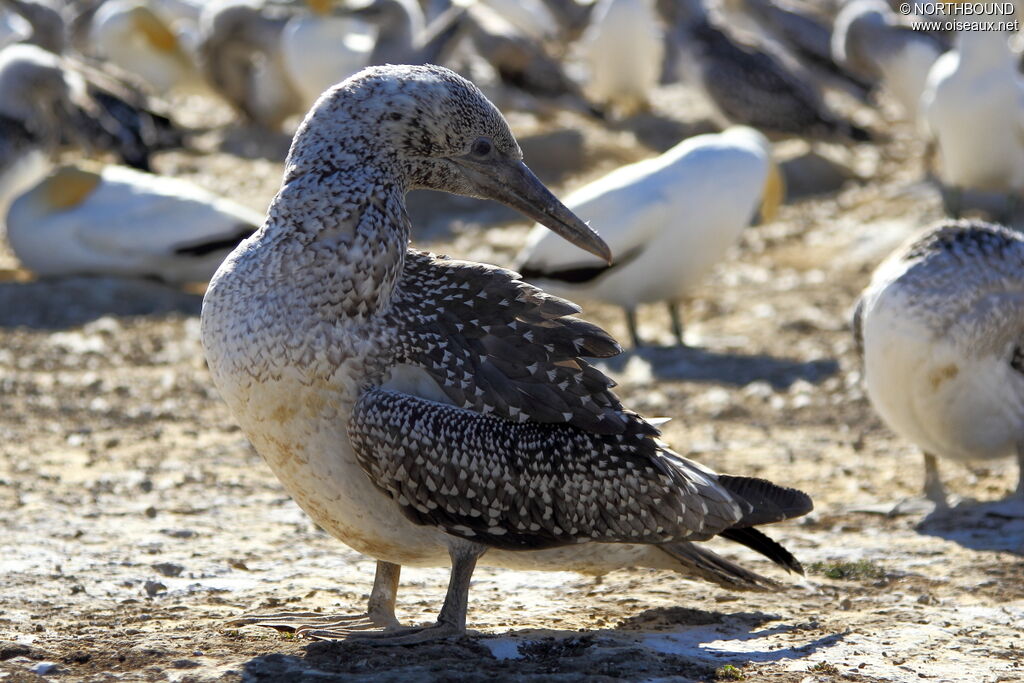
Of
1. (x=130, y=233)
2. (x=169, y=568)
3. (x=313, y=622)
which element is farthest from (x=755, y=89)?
(x=313, y=622)

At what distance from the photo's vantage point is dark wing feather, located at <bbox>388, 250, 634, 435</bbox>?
4871mm

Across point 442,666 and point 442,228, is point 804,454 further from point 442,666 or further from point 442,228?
point 442,228

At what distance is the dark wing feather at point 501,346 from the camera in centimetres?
487

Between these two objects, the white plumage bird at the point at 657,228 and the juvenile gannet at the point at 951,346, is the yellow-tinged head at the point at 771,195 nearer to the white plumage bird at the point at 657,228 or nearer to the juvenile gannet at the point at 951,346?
the white plumage bird at the point at 657,228

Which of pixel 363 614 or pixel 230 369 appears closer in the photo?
pixel 230 369

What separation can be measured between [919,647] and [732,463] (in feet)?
9.10

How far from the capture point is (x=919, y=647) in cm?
516

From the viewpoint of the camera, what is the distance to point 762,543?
5465 millimetres

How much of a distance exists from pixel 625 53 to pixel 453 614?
15656mm

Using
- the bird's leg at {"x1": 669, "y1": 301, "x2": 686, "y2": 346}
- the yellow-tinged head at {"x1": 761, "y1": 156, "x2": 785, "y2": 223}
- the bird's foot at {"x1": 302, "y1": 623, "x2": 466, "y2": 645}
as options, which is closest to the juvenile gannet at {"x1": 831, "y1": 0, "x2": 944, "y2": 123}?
the yellow-tinged head at {"x1": 761, "y1": 156, "x2": 785, "y2": 223}

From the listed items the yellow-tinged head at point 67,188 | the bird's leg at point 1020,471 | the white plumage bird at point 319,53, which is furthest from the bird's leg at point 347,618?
the white plumage bird at point 319,53

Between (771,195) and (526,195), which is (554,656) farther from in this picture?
(771,195)

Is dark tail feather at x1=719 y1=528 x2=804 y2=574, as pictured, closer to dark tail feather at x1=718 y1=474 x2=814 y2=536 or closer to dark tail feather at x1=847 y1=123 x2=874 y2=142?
dark tail feather at x1=718 y1=474 x2=814 y2=536

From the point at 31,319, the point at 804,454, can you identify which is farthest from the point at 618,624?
the point at 31,319
